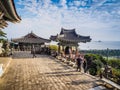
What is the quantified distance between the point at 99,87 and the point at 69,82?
1.91 metres

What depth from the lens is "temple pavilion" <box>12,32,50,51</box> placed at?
130 ft

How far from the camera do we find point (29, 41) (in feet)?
134

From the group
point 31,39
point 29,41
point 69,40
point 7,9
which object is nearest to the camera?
point 7,9

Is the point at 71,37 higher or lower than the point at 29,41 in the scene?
higher

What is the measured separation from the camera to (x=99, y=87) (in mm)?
11023

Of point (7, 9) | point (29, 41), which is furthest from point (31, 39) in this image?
point (7, 9)

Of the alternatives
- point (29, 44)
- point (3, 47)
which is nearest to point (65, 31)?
point (29, 44)

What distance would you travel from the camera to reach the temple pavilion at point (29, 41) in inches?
1565

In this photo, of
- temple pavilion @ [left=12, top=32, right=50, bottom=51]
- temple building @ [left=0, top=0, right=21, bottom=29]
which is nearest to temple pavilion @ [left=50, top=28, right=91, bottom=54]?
temple pavilion @ [left=12, top=32, right=50, bottom=51]

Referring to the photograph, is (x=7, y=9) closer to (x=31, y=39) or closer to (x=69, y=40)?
(x=69, y=40)

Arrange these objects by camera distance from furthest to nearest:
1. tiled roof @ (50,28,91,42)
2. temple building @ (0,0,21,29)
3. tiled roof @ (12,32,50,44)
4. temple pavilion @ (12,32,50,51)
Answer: temple pavilion @ (12,32,50,51)
tiled roof @ (12,32,50,44)
tiled roof @ (50,28,91,42)
temple building @ (0,0,21,29)

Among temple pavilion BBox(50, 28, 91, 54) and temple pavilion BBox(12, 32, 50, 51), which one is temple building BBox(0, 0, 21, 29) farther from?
temple pavilion BBox(12, 32, 50, 51)

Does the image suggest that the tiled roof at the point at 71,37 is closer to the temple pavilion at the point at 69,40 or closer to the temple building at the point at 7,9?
the temple pavilion at the point at 69,40

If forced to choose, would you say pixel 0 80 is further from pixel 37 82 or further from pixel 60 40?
pixel 60 40
